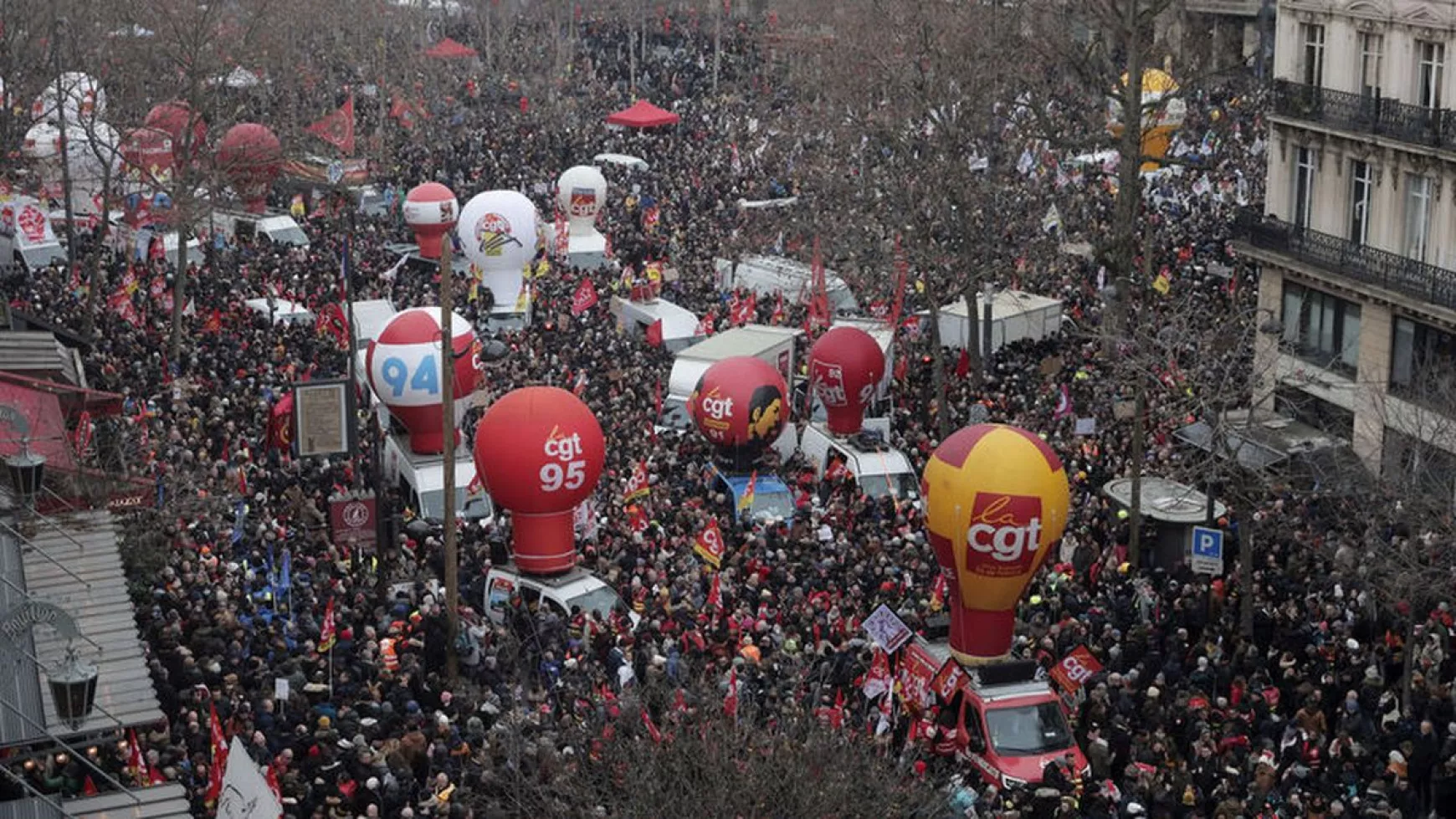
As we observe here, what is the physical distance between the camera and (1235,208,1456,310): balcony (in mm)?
34688

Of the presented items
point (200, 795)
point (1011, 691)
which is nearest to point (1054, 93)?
point (1011, 691)

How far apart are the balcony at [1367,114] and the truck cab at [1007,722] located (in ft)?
49.2

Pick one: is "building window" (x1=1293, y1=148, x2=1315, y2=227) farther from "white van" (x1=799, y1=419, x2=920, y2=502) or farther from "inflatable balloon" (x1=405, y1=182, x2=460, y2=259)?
"inflatable balloon" (x1=405, y1=182, x2=460, y2=259)

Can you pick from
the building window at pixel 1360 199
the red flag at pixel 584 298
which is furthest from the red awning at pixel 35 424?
the building window at pixel 1360 199

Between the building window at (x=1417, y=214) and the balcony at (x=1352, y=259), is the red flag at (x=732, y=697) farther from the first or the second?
the building window at (x=1417, y=214)

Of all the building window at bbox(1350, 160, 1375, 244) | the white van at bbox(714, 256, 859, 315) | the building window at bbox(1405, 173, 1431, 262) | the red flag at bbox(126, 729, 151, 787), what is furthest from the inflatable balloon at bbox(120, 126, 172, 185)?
the red flag at bbox(126, 729, 151, 787)

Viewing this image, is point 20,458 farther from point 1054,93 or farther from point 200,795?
point 1054,93

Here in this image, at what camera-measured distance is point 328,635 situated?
2552 centimetres

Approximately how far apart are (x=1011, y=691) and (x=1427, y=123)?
1590 cm

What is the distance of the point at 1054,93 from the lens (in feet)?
223

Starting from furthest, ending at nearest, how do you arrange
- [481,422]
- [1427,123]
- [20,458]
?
1. [1427,123]
2. [481,422]
3. [20,458]

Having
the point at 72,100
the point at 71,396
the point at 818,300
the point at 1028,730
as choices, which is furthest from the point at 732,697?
the point at 72,100

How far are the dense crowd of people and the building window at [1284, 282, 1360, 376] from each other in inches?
45.4

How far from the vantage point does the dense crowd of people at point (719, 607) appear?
2252cm
